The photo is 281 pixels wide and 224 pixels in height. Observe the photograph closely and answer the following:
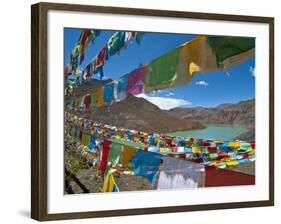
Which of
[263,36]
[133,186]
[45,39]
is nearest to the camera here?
[45,39]

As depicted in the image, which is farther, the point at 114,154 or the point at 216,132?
the point at 216,132

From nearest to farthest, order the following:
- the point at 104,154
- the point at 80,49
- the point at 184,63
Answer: the point at 80,49 → the point at 104,154 → the point at 184,63

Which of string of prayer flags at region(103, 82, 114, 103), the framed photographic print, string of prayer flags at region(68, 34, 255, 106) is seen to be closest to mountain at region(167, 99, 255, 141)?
the framed photographic print

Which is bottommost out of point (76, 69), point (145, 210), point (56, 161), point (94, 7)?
point (145, 210)

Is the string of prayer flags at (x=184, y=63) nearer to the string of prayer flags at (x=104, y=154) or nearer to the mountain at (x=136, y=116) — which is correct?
the mountain at (x=136, y=116)

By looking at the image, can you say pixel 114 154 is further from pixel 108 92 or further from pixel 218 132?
pixel 218 132

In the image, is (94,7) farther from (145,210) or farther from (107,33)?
(145,210)

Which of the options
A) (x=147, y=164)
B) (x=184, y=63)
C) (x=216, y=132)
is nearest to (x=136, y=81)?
(x=184, y=63)

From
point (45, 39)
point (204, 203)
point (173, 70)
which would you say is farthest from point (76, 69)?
point (204, 203)
